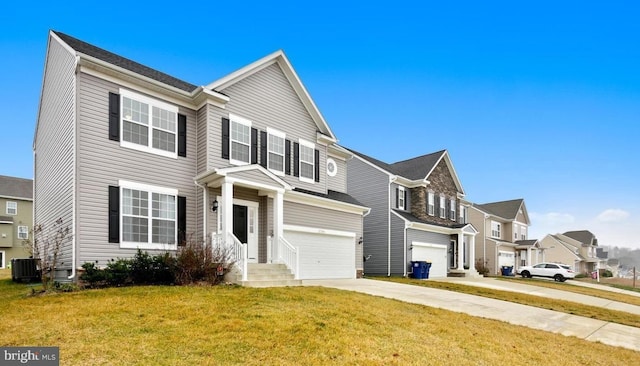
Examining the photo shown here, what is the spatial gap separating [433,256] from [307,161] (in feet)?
42.8

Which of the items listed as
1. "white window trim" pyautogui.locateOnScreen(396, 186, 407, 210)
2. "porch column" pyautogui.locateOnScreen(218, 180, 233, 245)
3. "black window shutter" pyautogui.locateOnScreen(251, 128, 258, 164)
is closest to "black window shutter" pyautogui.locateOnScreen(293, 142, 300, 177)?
"black window shutter" pyautogui.locateOnScreen(251, 128, 258, 164)

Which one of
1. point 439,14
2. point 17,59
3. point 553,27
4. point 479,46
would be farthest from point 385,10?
point 17,59

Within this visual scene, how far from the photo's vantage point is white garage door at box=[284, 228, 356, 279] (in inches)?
647

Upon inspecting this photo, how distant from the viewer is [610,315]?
492 inches

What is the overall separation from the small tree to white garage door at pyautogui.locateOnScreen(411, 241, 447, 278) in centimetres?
1836

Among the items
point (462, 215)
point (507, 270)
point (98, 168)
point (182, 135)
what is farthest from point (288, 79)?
point (507, 270)

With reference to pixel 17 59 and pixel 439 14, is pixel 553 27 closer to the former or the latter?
pixel 439 14

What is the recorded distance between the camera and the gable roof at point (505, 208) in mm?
43209

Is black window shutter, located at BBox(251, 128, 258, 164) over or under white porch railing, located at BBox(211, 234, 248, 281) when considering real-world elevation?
over

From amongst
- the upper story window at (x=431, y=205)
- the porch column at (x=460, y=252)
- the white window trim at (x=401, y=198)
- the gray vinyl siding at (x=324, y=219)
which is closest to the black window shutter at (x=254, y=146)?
the gray vinyl siding at (x=324, y=219)

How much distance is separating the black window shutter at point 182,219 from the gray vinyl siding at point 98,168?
1.06m

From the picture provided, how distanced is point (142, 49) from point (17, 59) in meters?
6.30

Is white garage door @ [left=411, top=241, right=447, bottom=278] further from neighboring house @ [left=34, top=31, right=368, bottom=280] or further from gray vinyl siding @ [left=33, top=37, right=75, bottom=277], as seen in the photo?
gray vinyl siding @ [left=33, top=37, right=75, bottom=277]

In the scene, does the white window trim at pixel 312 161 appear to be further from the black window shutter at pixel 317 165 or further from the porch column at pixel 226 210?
the porch column at pixel 226 210
